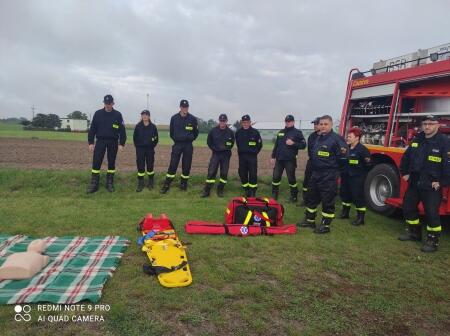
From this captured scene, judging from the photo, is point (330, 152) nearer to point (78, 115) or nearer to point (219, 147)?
point (219, 147)

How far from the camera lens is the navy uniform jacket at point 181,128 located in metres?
8.66

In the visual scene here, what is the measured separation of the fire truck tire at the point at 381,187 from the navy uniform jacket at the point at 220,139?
10.4ft

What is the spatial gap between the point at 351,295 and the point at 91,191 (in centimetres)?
643

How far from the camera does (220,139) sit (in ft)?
28.3

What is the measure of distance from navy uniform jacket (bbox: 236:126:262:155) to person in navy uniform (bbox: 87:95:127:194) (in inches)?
107

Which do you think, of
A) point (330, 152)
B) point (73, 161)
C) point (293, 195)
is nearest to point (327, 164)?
point (330, 152)

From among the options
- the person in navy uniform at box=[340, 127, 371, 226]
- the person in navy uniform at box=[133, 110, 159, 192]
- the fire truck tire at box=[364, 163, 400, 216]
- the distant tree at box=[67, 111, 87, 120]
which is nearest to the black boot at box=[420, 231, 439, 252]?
the person in navy uniform at box=[340, 127, 371, 226]

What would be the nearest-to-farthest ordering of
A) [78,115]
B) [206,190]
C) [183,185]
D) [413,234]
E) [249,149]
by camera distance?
[413,234], [249,149], [206,190], [183,185], [78,115]

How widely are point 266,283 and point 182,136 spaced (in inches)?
209

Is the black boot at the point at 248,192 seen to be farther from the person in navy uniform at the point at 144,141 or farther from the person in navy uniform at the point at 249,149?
the person in navy uniform at the point at 144,141

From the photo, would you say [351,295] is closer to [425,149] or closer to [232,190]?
[425,149]

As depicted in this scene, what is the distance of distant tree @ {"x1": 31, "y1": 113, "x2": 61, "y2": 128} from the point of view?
59.3 meters

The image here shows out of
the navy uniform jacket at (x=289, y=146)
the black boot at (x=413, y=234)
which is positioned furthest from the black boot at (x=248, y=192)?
the black boot at (x=413, y=234)

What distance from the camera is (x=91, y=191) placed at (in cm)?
843
